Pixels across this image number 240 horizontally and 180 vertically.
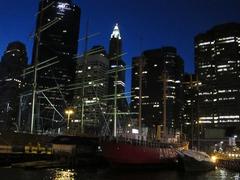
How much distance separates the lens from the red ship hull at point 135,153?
151 feet

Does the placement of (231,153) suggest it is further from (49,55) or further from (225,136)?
(49,55)

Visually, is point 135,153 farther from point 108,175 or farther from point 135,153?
point 108,175

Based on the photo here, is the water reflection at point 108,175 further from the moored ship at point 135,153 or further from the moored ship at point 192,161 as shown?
the moored ship at point 192,161

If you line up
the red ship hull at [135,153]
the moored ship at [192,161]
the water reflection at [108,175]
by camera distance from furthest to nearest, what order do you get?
the moored ship at [192,161], the red ship hull at [135,153], the water reflection at [108,175]

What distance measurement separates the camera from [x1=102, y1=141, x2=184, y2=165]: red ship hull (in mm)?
45969

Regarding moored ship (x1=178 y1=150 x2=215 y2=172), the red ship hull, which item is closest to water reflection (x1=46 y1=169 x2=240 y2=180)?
the red ship hull

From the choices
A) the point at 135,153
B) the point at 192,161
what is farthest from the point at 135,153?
the point at 192,161

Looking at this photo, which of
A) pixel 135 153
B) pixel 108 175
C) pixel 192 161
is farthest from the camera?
pixel 192 161

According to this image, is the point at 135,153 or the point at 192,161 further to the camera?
the point at 192,161

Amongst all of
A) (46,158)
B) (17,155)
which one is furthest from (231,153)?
(17,155)

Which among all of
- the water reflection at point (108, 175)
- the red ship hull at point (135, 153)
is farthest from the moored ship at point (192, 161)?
the water reflection at point (108, 175)

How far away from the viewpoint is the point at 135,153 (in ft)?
158

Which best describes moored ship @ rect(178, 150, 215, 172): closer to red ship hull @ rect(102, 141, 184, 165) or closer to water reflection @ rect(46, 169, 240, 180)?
red ship hull @ rect(102, 141, 184, 165)

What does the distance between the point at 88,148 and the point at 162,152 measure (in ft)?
41.4
